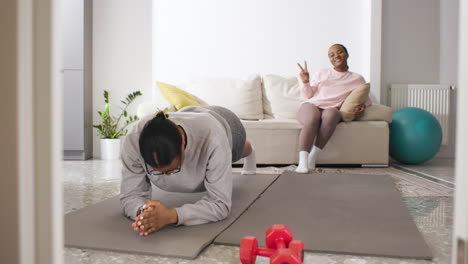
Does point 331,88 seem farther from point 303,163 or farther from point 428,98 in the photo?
point 428,98

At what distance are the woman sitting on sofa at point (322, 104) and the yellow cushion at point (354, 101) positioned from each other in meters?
0.06

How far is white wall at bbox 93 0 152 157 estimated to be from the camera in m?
4.65

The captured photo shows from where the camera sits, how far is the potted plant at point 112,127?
439 centimetres

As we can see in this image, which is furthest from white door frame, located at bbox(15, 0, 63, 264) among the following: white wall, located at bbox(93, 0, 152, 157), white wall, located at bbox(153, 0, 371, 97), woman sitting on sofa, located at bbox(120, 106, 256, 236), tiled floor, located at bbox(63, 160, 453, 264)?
white wall, located at bbox(93, 0, 152, 157)

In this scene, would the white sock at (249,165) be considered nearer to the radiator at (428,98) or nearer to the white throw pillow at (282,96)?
the white throw pillow at (282,96)

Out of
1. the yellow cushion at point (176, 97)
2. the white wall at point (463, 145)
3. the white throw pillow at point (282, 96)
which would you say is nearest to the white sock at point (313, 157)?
the white throw pillow at point (282, 96)

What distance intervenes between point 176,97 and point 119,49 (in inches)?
57.8

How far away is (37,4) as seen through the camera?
43cm

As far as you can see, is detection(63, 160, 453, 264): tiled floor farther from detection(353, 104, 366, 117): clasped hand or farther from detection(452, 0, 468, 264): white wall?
detection(452, 0, 468, 264): white wall

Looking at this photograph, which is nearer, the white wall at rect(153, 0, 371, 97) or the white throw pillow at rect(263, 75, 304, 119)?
the white throw pillow at rect(263, 75, 304, 119)

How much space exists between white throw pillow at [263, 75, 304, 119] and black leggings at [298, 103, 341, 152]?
2.10ft

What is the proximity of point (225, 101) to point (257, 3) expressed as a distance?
4.07 ft

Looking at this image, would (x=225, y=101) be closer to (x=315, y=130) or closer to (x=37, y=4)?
(x=315, y=130)

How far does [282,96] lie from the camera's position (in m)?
4.21
